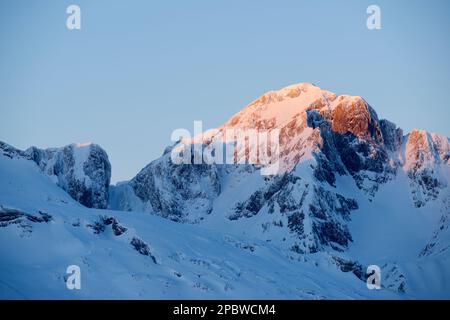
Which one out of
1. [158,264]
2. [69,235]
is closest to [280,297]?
[158,264]

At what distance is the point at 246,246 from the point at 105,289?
46.7 meters

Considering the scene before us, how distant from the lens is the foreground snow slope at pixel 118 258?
135 metres

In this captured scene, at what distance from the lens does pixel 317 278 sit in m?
166

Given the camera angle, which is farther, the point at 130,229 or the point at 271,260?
the point at 271,260

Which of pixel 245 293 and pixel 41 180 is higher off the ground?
pixel 41 180

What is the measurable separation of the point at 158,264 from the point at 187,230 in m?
26.7

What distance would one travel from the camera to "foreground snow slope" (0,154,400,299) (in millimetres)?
135125

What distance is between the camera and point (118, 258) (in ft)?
474

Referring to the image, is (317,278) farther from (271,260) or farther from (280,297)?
(280,297)

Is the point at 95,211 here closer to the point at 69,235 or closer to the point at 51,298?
the point at 69,235
